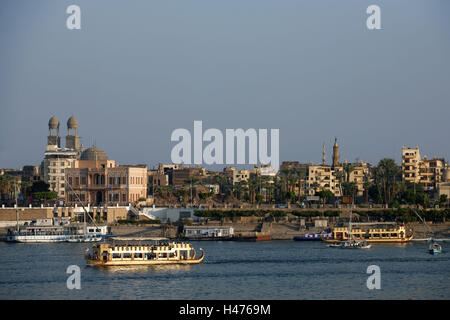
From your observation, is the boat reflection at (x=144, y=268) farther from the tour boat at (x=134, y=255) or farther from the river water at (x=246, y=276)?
the tour boat at (x=134, y=255)

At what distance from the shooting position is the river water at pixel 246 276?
61969mm

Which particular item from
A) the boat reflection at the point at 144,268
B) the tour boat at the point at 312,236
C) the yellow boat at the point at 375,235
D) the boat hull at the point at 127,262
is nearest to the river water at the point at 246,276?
the boat reflection at the point at 144,268

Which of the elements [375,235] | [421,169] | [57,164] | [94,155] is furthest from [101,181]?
[421,169]

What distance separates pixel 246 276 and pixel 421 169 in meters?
100

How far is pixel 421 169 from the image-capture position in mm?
166000

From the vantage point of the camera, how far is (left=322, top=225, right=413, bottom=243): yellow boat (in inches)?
4493

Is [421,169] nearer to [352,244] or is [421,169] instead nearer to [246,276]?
[352,244]

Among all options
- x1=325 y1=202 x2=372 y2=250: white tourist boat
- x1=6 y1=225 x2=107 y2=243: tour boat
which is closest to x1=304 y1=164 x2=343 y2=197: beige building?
x1=325 y1=202 x2=372 y2=250: white tourist boat

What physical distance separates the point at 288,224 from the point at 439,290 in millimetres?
63619

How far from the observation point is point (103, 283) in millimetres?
67250

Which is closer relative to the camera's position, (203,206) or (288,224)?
(288,224)

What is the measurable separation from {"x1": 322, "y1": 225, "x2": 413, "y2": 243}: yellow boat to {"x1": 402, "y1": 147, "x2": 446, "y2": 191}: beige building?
4349 cm
